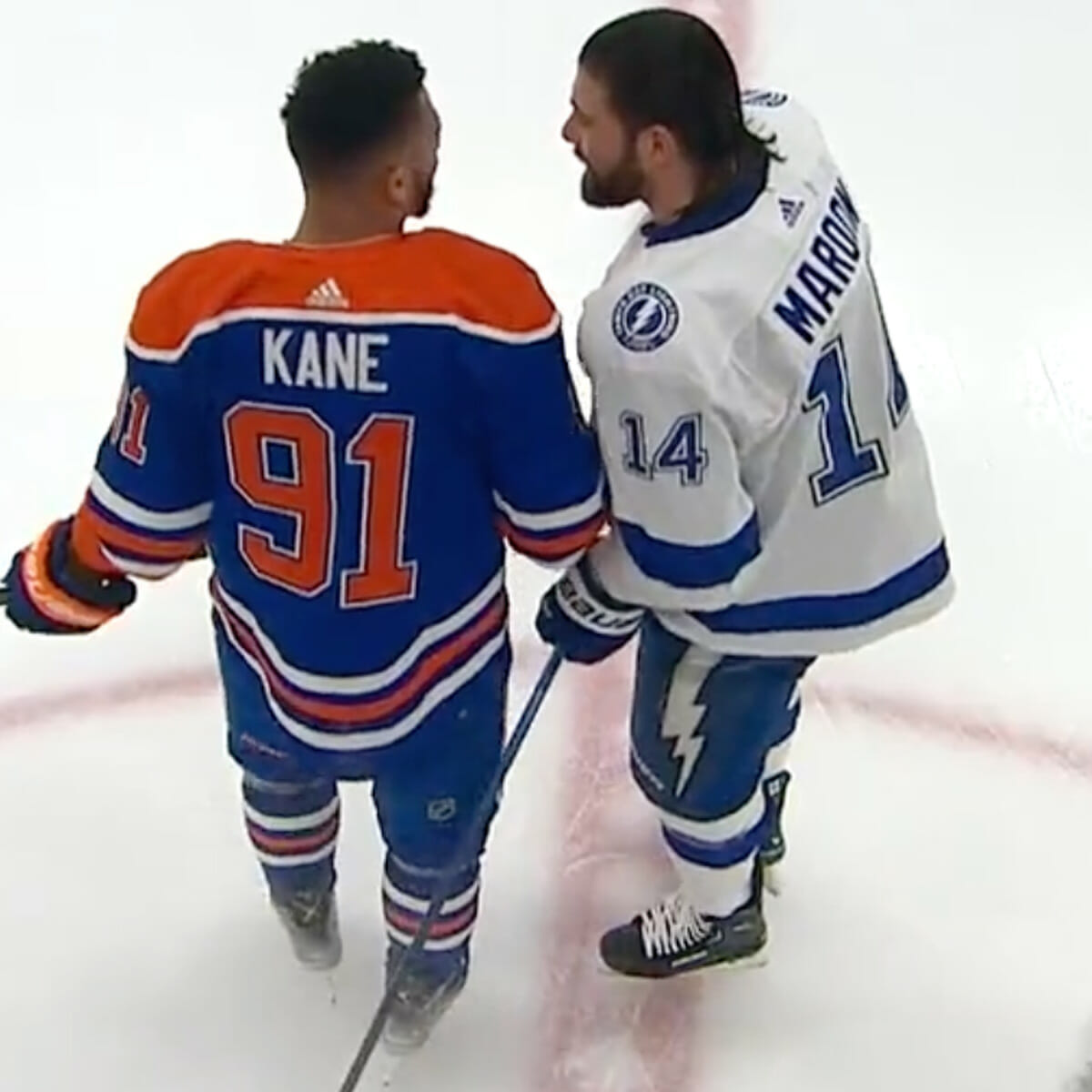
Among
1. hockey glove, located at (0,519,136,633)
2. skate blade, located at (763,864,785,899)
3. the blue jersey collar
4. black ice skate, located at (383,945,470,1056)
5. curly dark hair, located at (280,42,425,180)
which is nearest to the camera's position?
curly dark hair, located at (280,42,425,180)

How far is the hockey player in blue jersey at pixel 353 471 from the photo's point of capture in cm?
122

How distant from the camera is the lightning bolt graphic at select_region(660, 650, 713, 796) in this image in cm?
150

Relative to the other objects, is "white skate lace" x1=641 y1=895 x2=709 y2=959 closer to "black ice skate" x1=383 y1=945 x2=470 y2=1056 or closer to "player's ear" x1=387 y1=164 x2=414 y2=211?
"black ice skate" x1=383 y1=945 x2=470 y2=1056

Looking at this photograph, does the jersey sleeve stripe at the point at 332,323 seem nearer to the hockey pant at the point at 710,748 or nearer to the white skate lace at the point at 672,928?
the hockey pant at the point at 710,748

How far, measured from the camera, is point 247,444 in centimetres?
129

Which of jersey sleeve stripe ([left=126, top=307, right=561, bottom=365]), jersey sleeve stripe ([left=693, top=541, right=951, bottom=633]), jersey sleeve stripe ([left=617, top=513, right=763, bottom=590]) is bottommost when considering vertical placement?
jersey sleeve stripe ([left=693, top=541, right=951, bottom=633])

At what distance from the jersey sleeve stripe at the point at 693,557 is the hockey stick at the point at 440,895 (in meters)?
0.18

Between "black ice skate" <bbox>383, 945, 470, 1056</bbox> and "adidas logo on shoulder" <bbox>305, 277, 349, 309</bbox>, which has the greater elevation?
"adidas logo on shoulder" <bbox>305, 277, 349, 309</bbox>

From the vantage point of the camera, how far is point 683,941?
1701 millimetres

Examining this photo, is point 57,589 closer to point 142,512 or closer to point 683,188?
point 142,512

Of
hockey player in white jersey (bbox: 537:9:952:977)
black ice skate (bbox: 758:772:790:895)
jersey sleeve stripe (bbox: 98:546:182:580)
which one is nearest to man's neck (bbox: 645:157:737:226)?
hockey player in white jersey (bbox: 537:9:952:977)

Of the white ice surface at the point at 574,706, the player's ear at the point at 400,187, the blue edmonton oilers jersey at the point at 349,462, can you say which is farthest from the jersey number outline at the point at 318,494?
the white ice surface at the point at 574,706

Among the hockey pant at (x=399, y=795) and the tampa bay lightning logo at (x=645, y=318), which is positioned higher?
the tampa bay lightning logo at (x=645, y=318)

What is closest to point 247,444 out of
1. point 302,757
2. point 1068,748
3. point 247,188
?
point 302,757
